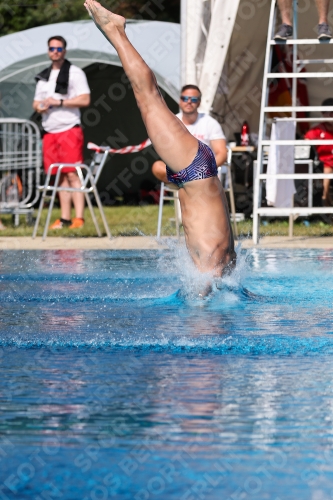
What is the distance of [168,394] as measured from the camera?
296cm

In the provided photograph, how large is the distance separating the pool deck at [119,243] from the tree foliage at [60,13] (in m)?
14.5

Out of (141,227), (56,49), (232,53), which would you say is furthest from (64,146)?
(232,53)

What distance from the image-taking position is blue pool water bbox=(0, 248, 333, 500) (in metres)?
2.17

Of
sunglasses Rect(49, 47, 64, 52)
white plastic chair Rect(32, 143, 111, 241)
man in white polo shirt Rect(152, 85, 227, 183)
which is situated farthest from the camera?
sunglasses Rect(49, 47, 64, 52)

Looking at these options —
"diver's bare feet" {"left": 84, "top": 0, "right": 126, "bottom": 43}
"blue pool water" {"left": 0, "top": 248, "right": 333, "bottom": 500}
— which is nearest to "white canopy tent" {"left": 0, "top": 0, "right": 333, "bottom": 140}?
"diver's bare feet" {"left": 84, "top": 0, "right": 126, "bottom": 43}

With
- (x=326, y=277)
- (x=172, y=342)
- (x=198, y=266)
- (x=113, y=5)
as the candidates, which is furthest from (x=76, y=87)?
(x=113, y=5)

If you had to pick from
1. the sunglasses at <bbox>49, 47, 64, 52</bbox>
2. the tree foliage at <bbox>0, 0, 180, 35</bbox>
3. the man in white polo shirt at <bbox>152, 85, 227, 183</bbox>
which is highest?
the tree foliage at <bbox>0, 0, 180, 35</bbox>

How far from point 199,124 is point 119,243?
1.40m

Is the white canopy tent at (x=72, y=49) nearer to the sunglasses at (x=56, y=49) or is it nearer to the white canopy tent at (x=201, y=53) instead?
the white canopy tent at (x=201, y=53)

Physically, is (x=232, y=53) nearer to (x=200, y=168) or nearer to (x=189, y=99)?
(x=189, y=99)

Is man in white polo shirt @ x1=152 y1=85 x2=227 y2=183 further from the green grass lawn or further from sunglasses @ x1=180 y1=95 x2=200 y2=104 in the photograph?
the green grass lawn

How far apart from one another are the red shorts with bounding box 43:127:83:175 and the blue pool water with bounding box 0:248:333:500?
4.70 m

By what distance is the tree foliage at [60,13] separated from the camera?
2316 centimetres

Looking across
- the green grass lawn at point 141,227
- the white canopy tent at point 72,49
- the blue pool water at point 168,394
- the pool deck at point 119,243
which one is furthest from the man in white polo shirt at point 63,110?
the blue pool water at point 168,394
